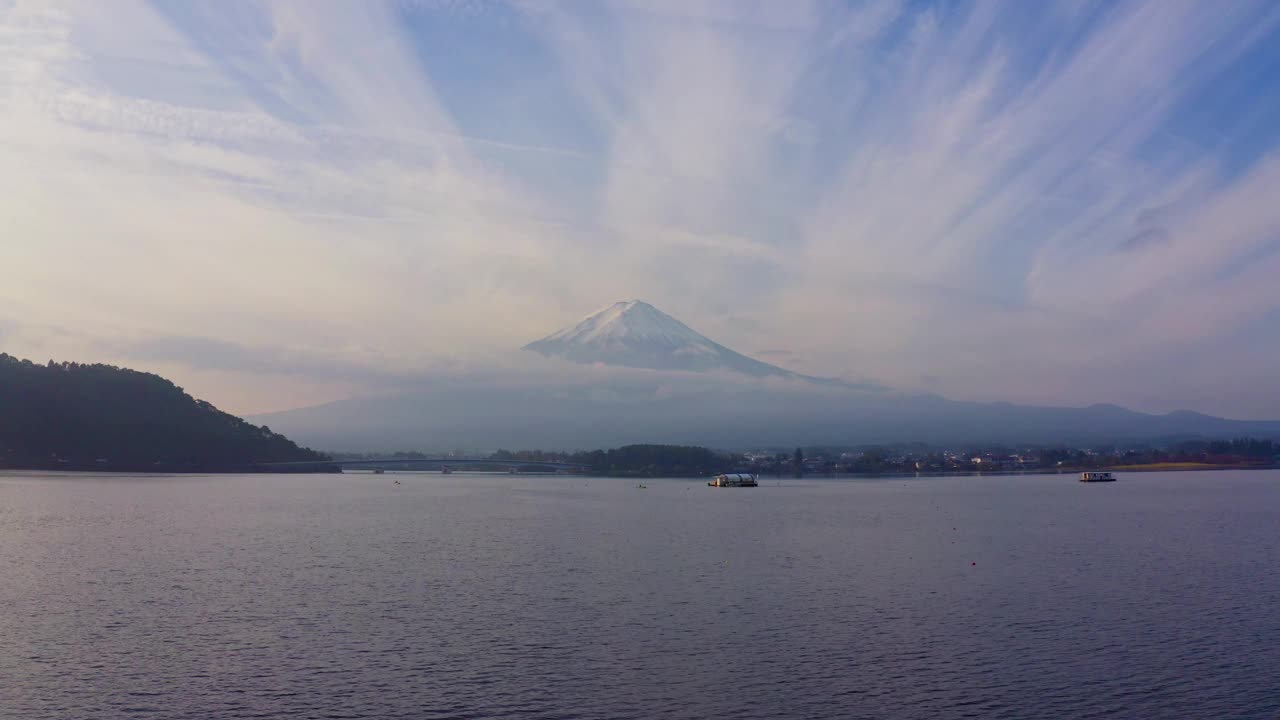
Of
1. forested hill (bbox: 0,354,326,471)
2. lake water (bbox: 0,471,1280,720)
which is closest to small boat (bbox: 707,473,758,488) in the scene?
lake water (bbox: 0,471,1280,720)

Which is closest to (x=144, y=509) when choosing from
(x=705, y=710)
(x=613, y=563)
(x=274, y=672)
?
(x=613, y=563)

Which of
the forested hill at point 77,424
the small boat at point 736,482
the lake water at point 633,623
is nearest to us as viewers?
the lake water at point 633,623

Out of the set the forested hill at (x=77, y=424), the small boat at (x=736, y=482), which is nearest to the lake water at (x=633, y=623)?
the small boat at (x=736, y=482)

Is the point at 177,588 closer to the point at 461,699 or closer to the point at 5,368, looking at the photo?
the point at 461,699

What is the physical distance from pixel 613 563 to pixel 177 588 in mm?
20615

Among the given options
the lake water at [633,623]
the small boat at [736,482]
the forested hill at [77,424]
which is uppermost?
the forested hill at [77,424]

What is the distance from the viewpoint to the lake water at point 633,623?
2419 cm

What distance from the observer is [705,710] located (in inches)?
917

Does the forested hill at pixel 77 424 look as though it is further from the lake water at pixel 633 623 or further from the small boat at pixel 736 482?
the lake water at pixel 633 623

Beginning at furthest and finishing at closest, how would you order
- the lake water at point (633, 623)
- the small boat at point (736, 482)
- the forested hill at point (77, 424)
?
1. the forested hill at point (77, 424)
2. the small boat at point (736, 482)
3. the lake water at point (633, 623)

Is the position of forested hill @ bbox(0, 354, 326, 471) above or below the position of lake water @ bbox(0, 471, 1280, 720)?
above

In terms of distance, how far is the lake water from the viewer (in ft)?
79.4

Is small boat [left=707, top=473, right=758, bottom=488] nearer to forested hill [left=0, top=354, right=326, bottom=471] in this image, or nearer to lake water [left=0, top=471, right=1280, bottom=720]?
lake water [left=0, top=471, right=1280, bottom=720]

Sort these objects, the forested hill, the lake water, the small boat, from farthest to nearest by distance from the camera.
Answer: the forested hill, the small boat, the lake water
